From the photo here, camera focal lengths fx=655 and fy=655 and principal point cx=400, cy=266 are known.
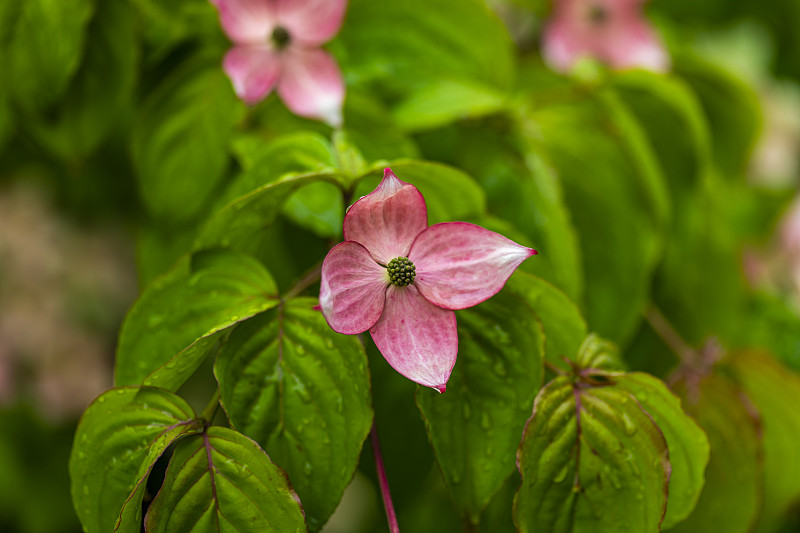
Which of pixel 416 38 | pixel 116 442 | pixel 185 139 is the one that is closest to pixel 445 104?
pixel 416 38

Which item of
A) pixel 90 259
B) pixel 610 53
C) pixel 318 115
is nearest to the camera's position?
pixel 318 115

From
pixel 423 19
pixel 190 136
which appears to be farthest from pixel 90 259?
pixel 423 19

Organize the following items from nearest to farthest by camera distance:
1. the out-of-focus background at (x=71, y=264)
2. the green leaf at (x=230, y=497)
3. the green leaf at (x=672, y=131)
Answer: the green leaf at (x=230, y=497)
the green leaf at (x=672, y=131)
the out-of-focus background at (x=71, y=264)

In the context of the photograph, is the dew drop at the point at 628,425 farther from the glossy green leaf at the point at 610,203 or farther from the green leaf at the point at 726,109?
the green leaf at the point at 726,109

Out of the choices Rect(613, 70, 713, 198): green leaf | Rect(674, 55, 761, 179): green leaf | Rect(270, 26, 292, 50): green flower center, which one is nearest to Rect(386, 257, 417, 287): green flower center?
Rect(270, 26, 292, 50): green flower center

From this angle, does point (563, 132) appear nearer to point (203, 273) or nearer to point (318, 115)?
point (318, 115)

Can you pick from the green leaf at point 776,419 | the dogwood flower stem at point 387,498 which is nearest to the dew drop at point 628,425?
the dogwood flower stem at point 387,498
